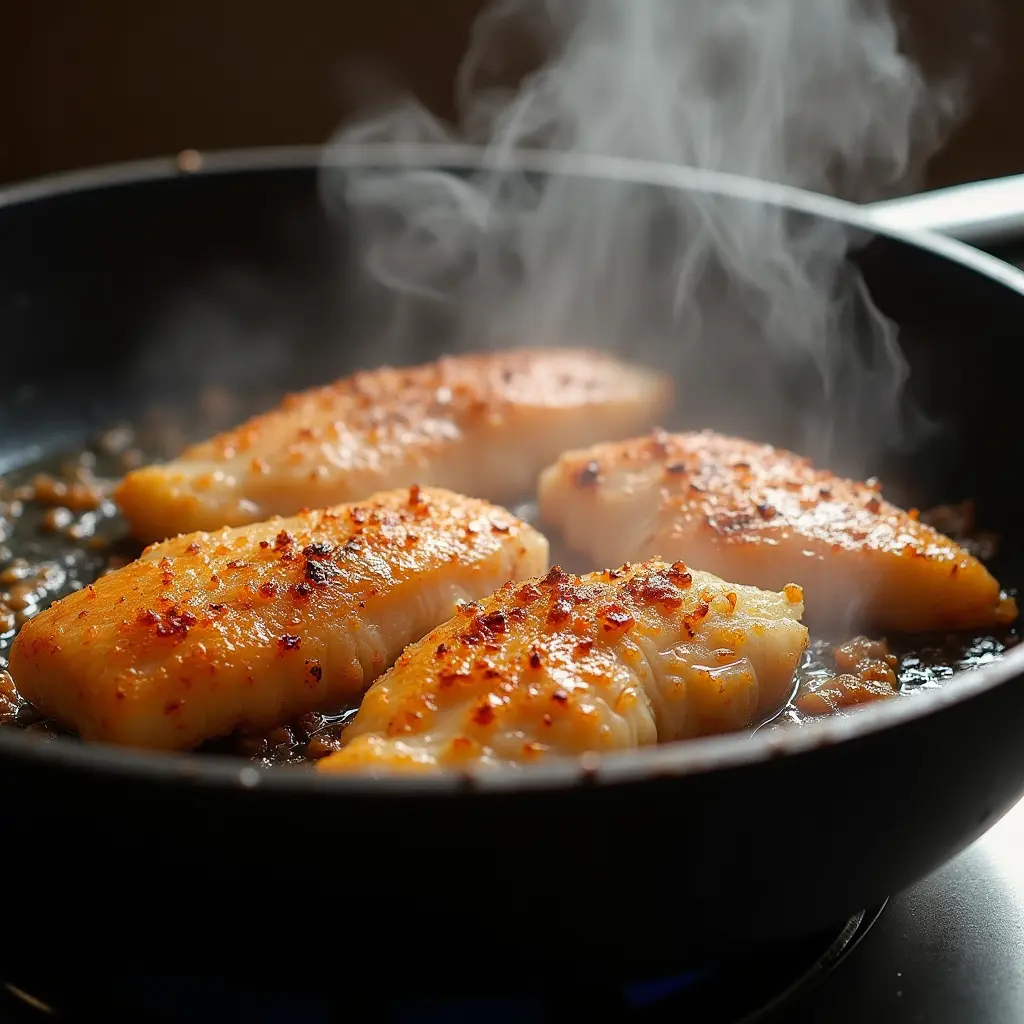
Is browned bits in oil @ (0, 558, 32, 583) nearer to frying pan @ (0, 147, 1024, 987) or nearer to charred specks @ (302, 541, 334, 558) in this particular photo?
charred specks @ (302, 541, 334, 558)

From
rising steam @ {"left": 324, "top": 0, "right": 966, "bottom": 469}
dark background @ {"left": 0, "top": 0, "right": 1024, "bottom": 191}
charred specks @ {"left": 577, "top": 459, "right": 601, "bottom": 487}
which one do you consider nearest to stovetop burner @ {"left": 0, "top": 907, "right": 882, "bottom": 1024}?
charred specks @ {"left": 577, "top": 459, "right": 601, "bottom": 487}

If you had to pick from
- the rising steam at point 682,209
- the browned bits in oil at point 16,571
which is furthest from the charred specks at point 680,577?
the browned bits in oil at point 16,571

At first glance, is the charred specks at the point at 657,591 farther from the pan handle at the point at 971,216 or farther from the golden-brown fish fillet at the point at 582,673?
the pan handle at the point at 971,216

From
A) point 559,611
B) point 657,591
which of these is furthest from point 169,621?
point 657,591

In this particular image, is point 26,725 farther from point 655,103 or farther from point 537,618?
point 655,103

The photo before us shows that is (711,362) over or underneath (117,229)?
underneath

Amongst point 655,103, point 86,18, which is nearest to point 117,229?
point 655,103
